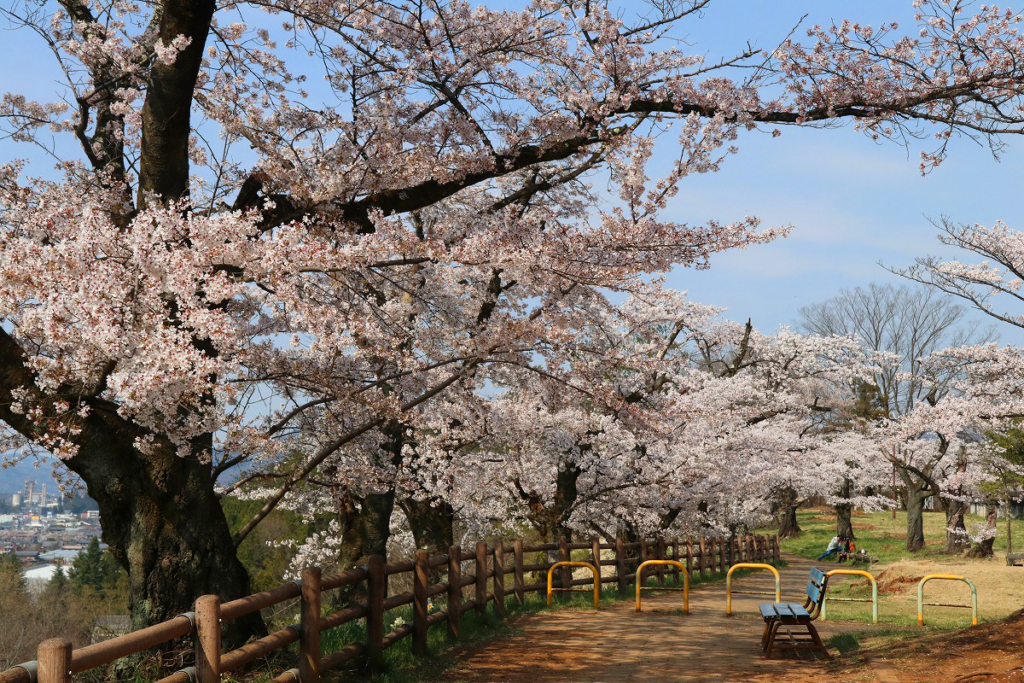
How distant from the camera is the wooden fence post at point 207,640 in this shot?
18.7 ft

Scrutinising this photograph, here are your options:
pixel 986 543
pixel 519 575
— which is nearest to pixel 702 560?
pixel 986 543

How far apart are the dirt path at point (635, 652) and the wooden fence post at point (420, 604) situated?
50 centimetres

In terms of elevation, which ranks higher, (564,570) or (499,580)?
(499,580)

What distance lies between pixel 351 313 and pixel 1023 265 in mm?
17223

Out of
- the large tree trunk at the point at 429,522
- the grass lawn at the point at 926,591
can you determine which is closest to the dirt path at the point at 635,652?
the grass lawn at the point at 926,591

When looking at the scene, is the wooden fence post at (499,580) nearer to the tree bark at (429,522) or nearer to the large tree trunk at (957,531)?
the tree bark at (429,522)

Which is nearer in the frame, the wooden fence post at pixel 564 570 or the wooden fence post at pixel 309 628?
the wooden fence post at pixel 309 628

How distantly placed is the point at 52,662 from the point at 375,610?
447cm

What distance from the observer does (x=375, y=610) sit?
8461mm

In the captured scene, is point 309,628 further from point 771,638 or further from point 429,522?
point 429,522

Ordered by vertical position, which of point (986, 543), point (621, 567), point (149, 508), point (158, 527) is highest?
point (149, 508)

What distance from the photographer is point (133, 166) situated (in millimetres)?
8961

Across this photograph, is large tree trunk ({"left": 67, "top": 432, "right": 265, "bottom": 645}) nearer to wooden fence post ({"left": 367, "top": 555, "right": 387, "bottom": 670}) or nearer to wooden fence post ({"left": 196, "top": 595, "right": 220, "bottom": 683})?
wooden fence post ({"left": 367, "top": 555, "right": 387, "bottom": 670})

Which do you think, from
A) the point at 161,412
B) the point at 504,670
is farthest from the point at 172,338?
the point at 504,670
